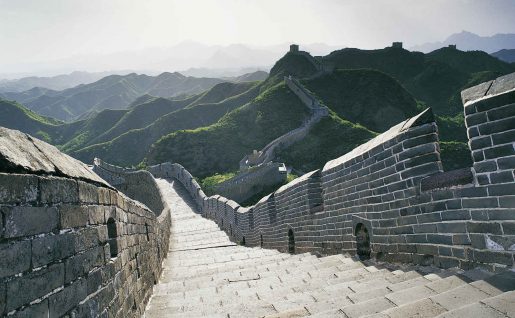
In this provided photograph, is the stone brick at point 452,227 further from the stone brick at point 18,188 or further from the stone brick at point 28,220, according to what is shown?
the stone brick at point 18,188

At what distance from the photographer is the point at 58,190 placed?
2.54 m

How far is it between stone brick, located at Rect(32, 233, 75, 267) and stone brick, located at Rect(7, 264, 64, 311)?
0.18 feet

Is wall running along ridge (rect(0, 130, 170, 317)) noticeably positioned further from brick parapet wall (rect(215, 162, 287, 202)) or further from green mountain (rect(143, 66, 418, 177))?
green mountain (rect(143, 66, 418, 177))

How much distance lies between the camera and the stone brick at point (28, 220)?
1.95m

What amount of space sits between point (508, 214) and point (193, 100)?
92298mm

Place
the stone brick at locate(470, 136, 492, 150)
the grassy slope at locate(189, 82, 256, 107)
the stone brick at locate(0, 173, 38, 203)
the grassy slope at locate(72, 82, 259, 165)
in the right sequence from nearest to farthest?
1. the stone brick at locate(0, 173, 38, 203)
2. the stone brick at locate(470, 136, 492, 150)
3. the grassy slope at locate(72, 82, 259, 165)
4. the grassy slope at locate(189, 82, 256, 107)

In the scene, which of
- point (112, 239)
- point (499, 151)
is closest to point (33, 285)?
point (112, 239)

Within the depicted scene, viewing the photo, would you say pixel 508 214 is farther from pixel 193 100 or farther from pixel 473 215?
pixel 193 100

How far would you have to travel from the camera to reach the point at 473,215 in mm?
3721

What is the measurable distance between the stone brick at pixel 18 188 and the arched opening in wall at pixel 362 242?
15.5 ft

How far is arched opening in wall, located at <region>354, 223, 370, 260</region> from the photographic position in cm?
593

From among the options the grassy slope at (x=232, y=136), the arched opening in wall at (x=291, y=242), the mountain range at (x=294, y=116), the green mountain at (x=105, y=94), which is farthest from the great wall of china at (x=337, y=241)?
the green mountain at (x=105, y=94)

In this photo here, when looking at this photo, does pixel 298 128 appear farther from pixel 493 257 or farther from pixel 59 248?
pixel 59 248

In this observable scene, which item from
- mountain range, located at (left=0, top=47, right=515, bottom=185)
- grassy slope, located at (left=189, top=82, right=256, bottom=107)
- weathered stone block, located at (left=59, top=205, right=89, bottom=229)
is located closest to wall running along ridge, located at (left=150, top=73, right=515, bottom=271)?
weathered stone block, located at (left=59, top=205, right=89, bottom=229)
